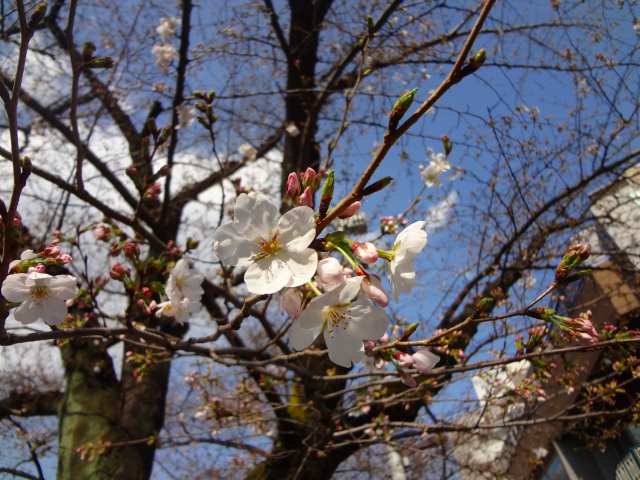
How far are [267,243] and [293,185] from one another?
16 cm

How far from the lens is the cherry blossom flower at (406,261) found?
110 centimetres

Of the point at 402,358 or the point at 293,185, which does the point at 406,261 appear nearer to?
the point at 293,185

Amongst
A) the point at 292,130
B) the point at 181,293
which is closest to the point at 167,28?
the point at 292,130

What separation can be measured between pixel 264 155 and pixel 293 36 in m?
1.67

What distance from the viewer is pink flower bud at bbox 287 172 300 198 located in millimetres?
1059

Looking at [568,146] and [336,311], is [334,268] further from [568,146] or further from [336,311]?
[568,146]

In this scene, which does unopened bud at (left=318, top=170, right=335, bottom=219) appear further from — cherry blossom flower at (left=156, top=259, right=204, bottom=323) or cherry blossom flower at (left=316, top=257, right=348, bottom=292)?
cherry blossom flower at (left=156, top=259, right=204, bottom=323)

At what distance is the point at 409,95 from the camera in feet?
2.80

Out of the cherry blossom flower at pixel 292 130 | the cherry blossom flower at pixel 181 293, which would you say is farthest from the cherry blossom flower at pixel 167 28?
the cherry blossom flower at pixel 181 293

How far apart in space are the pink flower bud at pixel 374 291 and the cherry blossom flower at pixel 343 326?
16 millimetres

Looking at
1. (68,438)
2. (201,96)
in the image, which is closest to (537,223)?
(201,96)

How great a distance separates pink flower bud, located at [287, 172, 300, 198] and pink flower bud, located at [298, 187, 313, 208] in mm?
38

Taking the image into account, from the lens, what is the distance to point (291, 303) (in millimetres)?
1050

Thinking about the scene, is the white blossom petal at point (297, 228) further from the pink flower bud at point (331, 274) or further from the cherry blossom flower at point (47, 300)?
the cherry blossom flower at point (47, 300)
